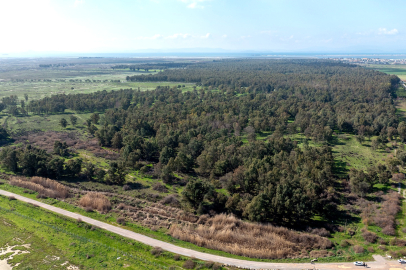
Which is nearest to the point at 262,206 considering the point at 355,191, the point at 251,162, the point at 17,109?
the point at 251,162

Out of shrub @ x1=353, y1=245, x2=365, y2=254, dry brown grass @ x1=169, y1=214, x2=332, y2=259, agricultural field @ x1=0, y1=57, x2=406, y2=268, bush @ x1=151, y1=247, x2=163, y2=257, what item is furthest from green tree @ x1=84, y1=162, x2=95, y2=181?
shrub @ x1=353, y1=245, x2=365, y2=254

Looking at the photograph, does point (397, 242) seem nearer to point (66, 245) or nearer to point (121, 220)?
point (121, 220)

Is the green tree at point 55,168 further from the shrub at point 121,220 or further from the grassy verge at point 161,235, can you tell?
the shrub at point 121,220

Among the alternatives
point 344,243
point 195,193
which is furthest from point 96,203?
point 344,243

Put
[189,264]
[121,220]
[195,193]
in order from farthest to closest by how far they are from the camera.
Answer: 1. [195,193]
2. [121,220]
3. [189,264]

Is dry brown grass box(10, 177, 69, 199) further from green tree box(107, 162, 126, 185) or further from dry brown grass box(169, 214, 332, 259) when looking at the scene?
dry brown grass box(169, 214, 332, 259)

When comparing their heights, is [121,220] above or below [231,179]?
below
